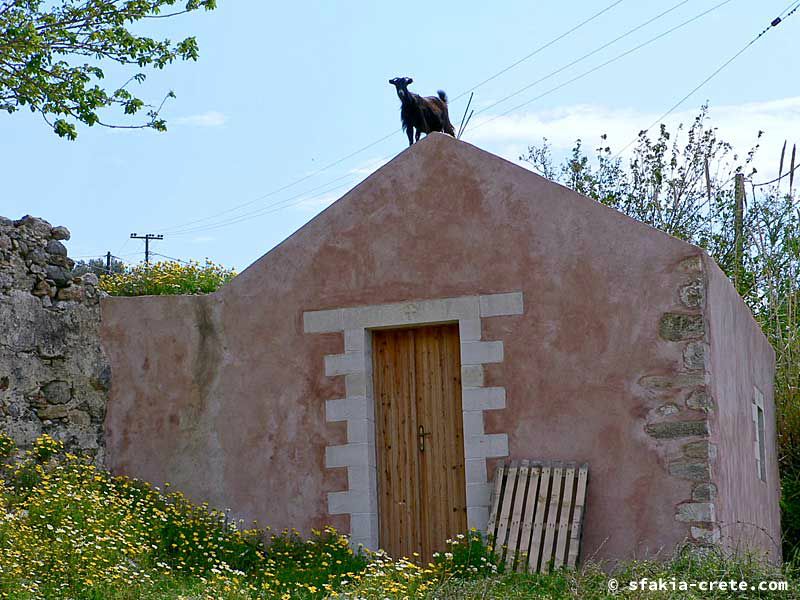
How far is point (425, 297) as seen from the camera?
937 cm

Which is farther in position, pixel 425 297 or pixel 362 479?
pixel 425 297

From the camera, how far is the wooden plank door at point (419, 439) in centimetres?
927

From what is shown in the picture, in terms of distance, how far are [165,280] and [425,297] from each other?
5.49 meters

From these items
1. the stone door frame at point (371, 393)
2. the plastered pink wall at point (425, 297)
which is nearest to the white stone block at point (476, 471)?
the stone door frame at point (371, 393)

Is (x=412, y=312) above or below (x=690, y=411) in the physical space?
above

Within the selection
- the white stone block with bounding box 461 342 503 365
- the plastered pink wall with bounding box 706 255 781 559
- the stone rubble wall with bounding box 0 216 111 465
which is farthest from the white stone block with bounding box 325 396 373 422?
the plastered pink wall with bounding box 706 255 781 559

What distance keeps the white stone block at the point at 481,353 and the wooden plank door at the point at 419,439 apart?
24 centimetres

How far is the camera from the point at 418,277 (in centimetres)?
941

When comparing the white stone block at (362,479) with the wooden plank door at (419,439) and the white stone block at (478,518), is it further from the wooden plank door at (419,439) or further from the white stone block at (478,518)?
the white stone block at (478,518)

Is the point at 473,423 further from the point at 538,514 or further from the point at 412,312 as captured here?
the point at 412,312

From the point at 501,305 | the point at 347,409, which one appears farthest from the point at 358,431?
the point at 501,305

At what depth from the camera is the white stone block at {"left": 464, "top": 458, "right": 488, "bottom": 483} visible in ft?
29.4

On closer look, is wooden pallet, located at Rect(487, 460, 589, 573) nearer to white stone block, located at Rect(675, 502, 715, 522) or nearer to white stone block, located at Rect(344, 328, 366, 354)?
white stone block, located at Rect(675, 502, 715, 522)

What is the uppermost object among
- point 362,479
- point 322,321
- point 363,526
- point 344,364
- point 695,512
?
Answer: point 322,321
